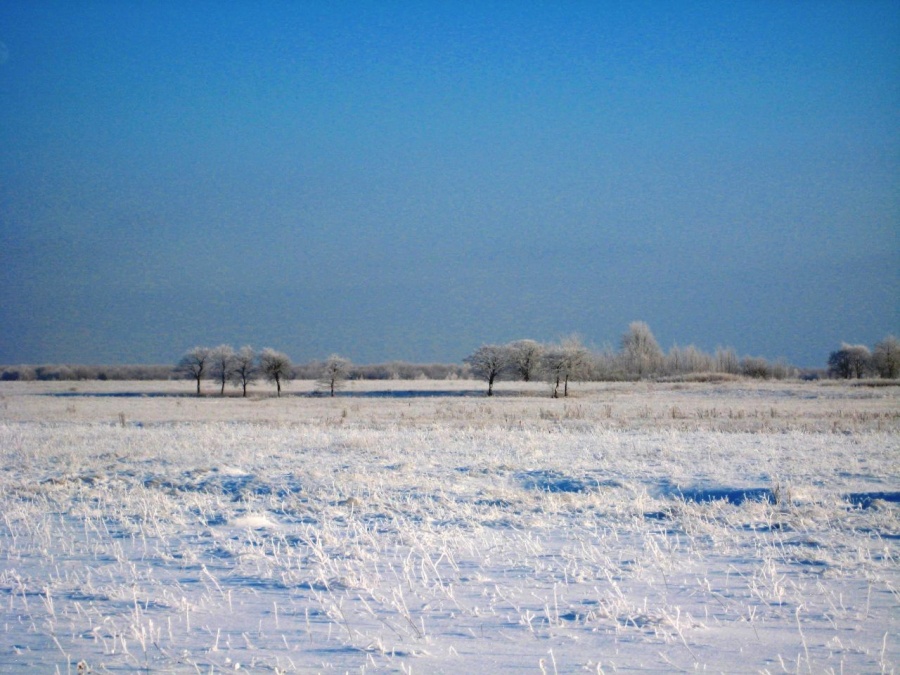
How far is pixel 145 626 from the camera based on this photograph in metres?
5.69

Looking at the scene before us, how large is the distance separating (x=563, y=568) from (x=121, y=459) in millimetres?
13830

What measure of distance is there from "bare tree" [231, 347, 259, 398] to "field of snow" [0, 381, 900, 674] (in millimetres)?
76310

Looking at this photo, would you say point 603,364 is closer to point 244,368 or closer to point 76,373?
point 244,368

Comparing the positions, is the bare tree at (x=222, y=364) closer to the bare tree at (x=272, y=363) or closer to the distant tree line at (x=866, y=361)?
the bare tree at (x=272, y=363)

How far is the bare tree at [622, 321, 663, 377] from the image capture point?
4846 inches

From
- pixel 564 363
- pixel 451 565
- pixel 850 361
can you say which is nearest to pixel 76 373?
pixel 564 363

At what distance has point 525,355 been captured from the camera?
301ft

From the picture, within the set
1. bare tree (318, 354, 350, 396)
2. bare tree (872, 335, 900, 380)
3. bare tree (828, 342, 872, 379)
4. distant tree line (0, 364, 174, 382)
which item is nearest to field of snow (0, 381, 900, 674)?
bare tree (318, 354, 350, 396)

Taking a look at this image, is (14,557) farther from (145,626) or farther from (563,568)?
(563,568)

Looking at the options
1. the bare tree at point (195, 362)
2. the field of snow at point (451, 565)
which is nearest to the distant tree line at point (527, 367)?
the bare tree at point (195, 362)

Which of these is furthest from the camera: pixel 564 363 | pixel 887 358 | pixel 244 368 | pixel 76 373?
pixel 76 373

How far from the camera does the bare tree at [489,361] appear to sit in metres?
86.8

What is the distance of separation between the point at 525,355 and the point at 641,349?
4398 cm

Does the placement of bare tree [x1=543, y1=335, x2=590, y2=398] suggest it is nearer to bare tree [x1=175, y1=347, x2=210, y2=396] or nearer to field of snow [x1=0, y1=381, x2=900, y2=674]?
bare tree [x1=175, y1=347, x2=210, y2=396]
